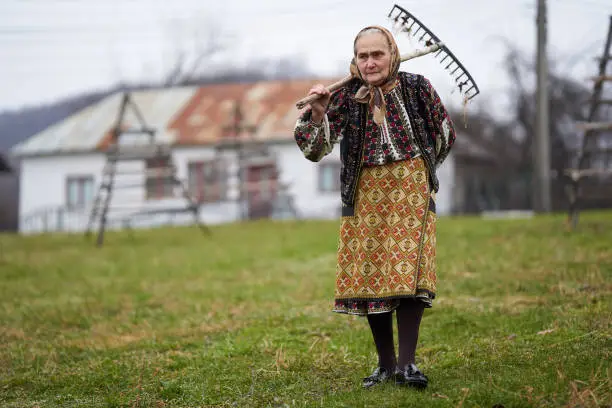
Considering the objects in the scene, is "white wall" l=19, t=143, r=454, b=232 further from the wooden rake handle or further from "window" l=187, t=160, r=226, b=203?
the wooden rake handle

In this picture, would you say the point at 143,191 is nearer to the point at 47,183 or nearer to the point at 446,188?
the point at 47,183

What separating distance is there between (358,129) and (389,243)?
71cm

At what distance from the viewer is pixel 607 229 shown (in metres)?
12.3

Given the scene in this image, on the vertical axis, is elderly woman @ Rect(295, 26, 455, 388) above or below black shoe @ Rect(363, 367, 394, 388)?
above

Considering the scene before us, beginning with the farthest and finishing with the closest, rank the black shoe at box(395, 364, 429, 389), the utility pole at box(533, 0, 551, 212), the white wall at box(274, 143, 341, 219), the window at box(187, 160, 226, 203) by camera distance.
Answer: the window at box(187, 160, 226, 203), the white wall at box(274, 143, 341, 219), the utility pole at box(533, 0, 551, 212), the black shoe at box(395, 364, 429, 389)

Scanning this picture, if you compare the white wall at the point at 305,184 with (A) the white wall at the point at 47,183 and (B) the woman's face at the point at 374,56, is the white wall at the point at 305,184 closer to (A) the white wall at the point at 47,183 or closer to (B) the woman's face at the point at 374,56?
(A) the white wall at the point at 47,183

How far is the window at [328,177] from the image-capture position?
29828mm

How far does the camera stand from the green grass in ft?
14.9

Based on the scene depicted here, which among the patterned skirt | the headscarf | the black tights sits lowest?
the black tights

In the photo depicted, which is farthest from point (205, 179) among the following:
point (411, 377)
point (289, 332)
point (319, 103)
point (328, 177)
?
point (411, 377)

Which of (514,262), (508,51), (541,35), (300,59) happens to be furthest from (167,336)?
(300,59)

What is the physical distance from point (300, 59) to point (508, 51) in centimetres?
1875

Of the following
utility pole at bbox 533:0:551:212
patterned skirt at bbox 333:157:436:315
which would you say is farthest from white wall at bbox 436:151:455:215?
patterned skirt at bbox 333:157:436:315

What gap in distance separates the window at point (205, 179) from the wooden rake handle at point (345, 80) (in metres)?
25.3
